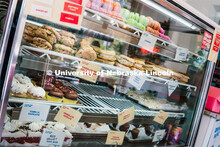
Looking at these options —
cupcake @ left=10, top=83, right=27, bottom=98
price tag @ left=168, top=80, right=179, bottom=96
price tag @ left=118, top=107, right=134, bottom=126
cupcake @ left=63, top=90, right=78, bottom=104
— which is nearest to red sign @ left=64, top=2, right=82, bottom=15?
cupcake @ left=10, top=83, right=27, bottom=98

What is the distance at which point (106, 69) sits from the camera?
192 cm

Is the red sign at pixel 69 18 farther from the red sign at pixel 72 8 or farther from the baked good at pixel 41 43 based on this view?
the baked good at pixel 41 43

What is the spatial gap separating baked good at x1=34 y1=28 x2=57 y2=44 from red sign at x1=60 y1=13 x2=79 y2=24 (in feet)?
1.17

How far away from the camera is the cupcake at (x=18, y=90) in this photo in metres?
1.33

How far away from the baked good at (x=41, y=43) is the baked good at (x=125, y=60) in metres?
0.78

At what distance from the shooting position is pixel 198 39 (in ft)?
7.82

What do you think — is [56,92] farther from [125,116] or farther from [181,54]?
[181,54]

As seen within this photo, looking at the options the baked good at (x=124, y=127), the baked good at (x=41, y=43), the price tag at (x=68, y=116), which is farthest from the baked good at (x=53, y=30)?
Result: the baked good at (x=124, y=127)

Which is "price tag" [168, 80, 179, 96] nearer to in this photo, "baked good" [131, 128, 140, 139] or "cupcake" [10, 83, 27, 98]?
"baked good" [131, 128, 140, 139]

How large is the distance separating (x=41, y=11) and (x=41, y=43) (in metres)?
0.38

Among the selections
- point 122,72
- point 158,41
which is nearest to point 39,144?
point 122,72

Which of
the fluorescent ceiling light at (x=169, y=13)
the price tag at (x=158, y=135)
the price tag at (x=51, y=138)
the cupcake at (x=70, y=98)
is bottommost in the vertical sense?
the price tag at (x=158, y=135)

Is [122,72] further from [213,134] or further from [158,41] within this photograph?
[213,134]

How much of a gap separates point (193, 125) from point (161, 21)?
3.95ft
